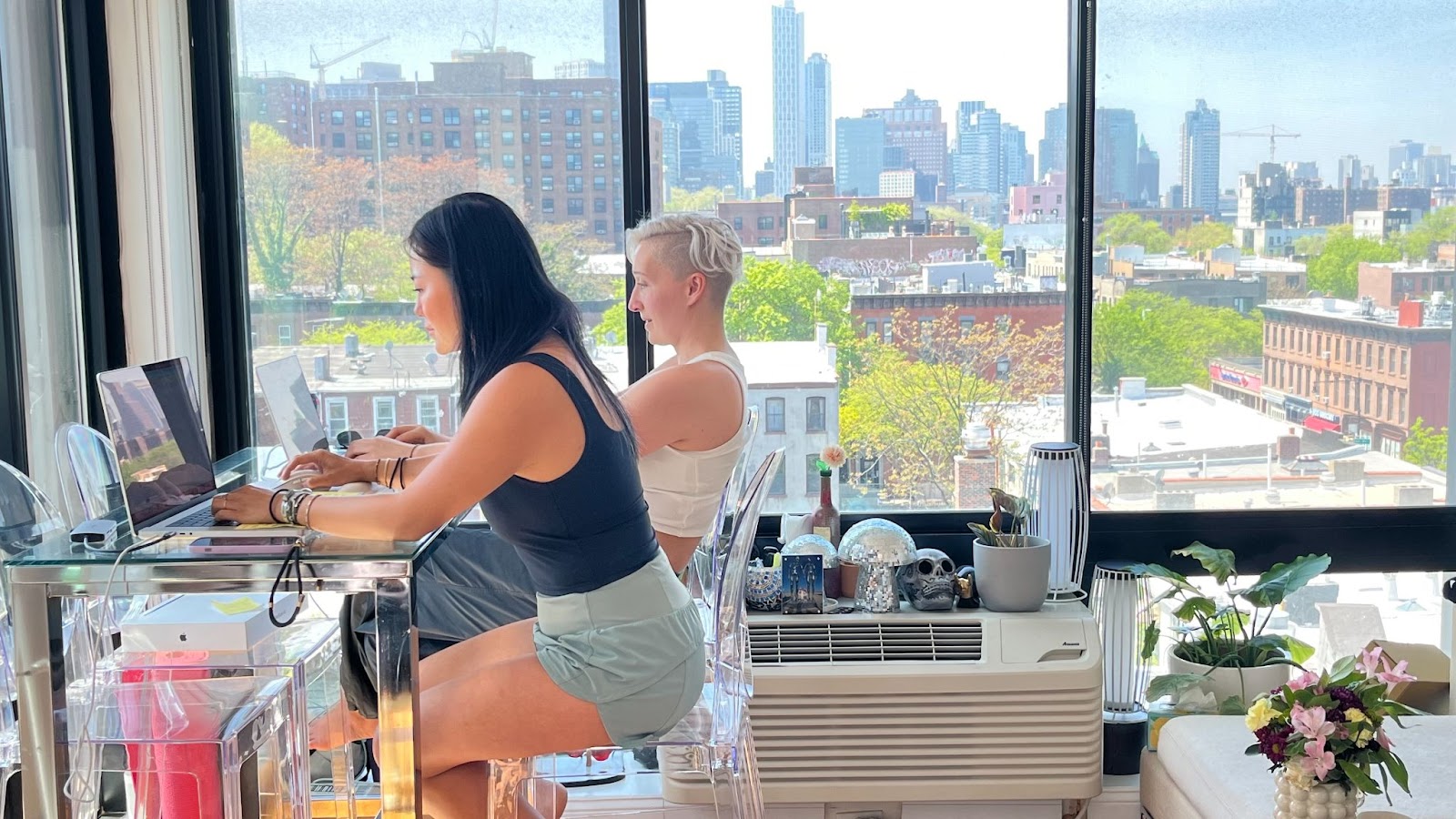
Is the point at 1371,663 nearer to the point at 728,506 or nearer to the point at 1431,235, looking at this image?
the point at 728,506

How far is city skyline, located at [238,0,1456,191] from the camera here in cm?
327

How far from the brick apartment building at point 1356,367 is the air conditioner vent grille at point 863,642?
1.03m

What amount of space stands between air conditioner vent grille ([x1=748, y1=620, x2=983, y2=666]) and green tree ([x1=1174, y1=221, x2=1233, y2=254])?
1064 millimetres

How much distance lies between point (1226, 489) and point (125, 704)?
2.48 metres

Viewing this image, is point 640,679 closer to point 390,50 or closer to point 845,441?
point 845,441

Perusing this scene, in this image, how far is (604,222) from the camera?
131 inches

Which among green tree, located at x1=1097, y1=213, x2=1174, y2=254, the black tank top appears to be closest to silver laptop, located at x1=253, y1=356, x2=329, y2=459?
the black tank top

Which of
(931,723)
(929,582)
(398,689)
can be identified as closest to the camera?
(398,689)

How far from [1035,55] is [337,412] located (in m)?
1.87

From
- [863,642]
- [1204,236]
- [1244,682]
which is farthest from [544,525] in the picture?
[1204,236]

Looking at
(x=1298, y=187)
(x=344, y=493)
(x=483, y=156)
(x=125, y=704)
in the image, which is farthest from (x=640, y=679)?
(x=1298, y=187)

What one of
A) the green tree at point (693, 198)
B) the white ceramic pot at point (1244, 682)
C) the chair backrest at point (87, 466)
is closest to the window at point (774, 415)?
the green tree at point (693, 198)

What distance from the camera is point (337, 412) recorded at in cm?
338

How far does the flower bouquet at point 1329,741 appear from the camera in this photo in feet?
6.99
